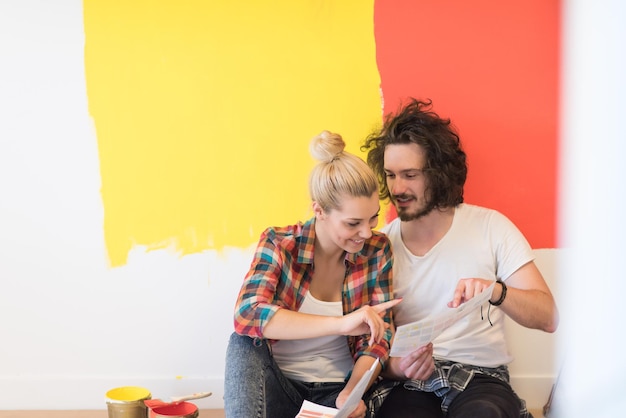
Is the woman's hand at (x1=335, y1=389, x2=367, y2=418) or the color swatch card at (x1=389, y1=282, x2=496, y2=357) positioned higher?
the color swatch card at (x1=389, y1=282, x2=496, y2=357)

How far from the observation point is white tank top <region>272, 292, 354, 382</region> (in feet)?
5.80

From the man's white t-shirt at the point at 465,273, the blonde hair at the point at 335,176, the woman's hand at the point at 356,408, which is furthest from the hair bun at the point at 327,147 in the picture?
the woman's hand at the point at 356,408

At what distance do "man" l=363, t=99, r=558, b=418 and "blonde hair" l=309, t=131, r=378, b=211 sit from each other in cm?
20

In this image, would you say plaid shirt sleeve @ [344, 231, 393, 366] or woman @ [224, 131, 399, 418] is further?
plaid shirt sleeve @ [344, 231, 393, 366]

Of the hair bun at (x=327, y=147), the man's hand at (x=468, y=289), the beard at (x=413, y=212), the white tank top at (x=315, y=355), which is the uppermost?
the hair bun at (x=327, y=147)

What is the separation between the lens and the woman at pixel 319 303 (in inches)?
63.1

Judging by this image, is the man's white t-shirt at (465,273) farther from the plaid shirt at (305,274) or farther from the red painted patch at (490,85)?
the red painted patch at (490,85)

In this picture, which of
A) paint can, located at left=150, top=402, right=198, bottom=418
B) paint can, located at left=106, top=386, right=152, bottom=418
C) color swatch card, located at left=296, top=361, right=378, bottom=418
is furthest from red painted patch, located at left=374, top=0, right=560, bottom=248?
paint can, located at left=106, top=386, right=152, bottom=418

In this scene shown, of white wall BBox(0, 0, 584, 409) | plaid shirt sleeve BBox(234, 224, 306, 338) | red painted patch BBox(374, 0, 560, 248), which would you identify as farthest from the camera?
white wall BBox(0, 0, 584, 409)

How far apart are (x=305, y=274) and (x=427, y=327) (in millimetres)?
460

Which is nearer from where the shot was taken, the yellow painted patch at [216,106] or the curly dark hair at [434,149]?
the curly dark hair at [434,149]

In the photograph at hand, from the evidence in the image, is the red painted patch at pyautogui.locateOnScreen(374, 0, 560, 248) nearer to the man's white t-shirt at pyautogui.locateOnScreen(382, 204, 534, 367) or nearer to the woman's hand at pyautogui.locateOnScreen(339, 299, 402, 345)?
the man's white t-shirt at pyautogui.locateOnScreen(382, 204, 534, 367)

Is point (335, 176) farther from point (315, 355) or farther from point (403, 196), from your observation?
point (315, 355)

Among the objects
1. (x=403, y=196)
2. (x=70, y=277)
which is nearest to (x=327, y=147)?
(x=403, y=196)
